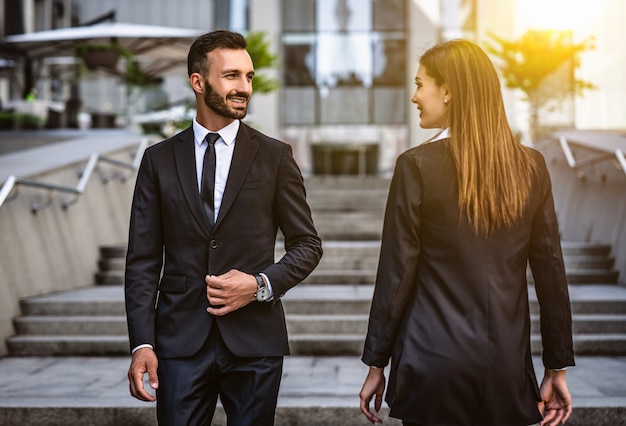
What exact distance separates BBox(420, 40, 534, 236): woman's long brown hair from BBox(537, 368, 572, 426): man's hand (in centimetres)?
56

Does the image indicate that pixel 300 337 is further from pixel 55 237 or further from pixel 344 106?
pixel 344 106

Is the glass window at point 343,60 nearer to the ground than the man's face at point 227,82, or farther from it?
farther from it

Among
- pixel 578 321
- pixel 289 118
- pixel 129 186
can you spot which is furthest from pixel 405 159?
pixel 289 118

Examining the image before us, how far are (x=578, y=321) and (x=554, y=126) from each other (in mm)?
8656

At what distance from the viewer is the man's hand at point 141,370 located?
2.68m

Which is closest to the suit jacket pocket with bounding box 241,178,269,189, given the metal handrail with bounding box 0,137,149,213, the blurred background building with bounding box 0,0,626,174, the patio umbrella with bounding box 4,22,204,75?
the metal handrail with bounding box 0,137,149,213

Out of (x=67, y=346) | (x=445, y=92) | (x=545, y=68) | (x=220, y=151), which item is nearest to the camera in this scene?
(x=445, y=92)

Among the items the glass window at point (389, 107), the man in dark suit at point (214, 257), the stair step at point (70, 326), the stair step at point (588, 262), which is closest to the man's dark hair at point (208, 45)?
the man in dark suit at point (214, 257)

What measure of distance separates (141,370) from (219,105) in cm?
91

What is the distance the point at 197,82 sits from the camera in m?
2.84

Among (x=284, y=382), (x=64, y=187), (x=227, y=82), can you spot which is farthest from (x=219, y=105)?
(x=64, y=187)

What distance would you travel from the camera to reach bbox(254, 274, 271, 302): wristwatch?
2.74 m

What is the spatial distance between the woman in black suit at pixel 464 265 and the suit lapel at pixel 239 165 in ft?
1.71

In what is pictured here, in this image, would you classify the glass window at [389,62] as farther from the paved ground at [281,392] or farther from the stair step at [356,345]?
the paved ground at [281,392]
